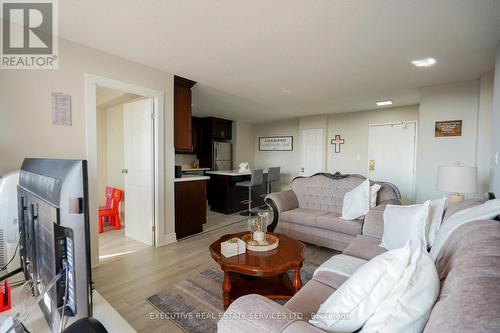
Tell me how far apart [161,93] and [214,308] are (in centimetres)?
258

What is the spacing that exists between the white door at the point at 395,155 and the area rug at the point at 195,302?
3767 millimetres

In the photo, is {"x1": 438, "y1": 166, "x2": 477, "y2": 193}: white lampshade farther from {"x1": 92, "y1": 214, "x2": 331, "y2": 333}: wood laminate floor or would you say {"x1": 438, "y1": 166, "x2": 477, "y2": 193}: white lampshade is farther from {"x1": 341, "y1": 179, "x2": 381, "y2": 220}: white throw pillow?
{"x1": 92, "y1": 214, "x2": 331, "y2": 333}: wood laminate floor

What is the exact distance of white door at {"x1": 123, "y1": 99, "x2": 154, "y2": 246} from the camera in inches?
121

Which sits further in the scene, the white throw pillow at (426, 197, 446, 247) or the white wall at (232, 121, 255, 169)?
the white wall at (232, 121, 255, 169)

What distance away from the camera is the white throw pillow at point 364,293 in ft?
2.69

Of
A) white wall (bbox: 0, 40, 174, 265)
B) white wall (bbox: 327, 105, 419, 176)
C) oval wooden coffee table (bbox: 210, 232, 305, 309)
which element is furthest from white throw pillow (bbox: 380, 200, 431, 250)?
white wall (bbox: 327, 105, 419, 176)

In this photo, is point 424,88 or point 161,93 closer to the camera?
point 161,93

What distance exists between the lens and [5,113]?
1.92 meters

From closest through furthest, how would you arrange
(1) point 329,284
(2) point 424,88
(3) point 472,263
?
1. (3) point 472,263
2. (1) point 329,284
3. (2) point 424,88

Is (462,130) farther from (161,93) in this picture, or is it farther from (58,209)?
(58,209)

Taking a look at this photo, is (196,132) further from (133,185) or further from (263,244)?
(263,244)

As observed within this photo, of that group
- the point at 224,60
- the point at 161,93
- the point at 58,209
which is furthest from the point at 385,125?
the point at 58,209

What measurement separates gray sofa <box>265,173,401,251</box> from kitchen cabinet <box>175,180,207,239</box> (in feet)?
3.63

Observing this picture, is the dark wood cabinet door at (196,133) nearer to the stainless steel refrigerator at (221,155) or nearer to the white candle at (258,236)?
the stainless steel refrigerator at (221,155)
